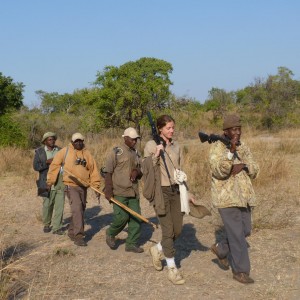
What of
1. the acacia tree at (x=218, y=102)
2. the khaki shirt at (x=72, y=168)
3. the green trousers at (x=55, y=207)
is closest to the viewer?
the khaki shirt at (x=72, y=168)

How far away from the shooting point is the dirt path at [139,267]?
15.9 feet

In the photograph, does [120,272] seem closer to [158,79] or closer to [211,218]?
[211,218]

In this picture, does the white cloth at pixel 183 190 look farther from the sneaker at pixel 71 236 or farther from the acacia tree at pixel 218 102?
the acacia tree at pixel 218 102

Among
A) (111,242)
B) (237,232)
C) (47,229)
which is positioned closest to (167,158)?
(237,232)

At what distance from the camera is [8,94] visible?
21375mm

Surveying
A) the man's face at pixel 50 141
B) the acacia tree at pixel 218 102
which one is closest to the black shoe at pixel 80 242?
the man's face at pixel 50 141

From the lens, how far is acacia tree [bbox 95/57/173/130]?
13.5 metres

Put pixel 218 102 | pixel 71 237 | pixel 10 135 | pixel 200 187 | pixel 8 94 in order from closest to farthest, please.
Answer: pixel 71 237
pixel 200 187
pixel 10 135
pixel 8 94
pixel 218 102

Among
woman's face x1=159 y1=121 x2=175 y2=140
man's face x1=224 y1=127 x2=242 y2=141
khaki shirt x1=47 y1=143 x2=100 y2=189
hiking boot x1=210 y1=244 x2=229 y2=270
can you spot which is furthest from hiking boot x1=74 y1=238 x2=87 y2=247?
man's face x1=224 y1=127 x2=242 y2=141

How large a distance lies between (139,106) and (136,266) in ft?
28.1

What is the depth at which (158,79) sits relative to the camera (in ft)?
44.9

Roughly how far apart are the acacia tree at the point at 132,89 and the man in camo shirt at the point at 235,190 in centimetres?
865

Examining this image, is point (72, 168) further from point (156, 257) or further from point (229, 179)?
point (229, 179)

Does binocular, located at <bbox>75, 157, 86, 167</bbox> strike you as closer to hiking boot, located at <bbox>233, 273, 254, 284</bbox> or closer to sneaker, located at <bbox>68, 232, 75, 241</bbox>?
sneaker, located at <bbox>68, 232, 75, 241</bbox>
